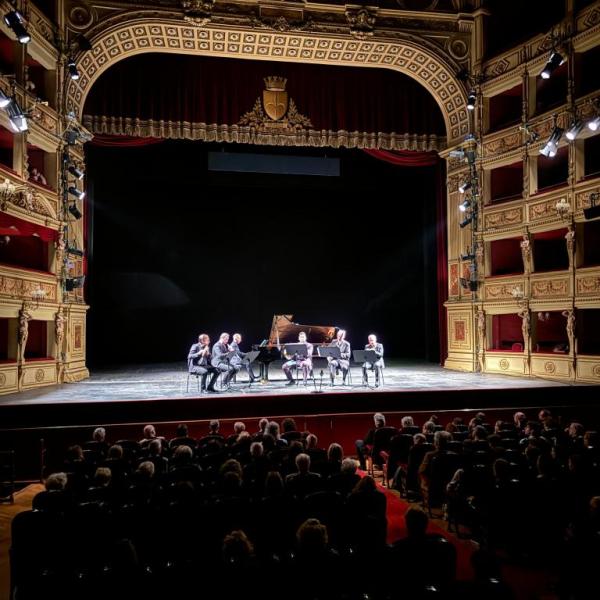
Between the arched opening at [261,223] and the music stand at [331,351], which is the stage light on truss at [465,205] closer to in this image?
the arched opening at [261,223]

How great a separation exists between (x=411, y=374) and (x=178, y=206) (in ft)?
30.8

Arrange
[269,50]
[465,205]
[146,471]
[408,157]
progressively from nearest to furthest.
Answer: [146,471]
[269,50]
[465,205]
[408,157]

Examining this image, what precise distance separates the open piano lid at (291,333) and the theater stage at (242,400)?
1.60 meters

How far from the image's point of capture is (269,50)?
44.4 feet

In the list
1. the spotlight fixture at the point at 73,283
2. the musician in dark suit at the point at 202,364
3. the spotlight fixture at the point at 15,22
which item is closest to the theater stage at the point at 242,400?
the musician in dark suit at the point at 202,364

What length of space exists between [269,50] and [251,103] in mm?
1363

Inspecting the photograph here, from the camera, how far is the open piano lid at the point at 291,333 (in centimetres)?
1228

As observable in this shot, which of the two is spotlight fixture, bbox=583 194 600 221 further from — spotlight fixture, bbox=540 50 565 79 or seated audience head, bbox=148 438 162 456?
seated audience head, bbox=148 438 162 456

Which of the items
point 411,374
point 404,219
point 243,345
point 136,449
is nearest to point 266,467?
point 136,449

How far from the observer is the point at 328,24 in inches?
525

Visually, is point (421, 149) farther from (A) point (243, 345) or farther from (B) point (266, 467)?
(B) point (266, 467)

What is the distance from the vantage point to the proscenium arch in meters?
12.7

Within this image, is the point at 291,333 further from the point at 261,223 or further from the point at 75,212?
the point at 261,223

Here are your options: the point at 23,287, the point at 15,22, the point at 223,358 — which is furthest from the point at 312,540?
the point at 15,22
